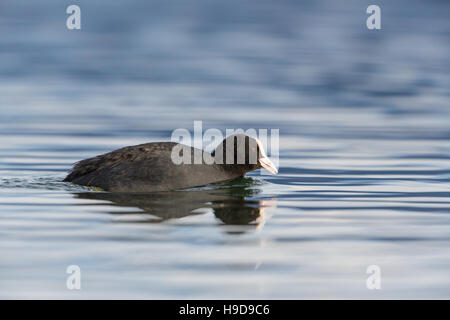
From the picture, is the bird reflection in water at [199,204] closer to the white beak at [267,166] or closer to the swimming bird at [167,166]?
the swimming bird at [167,166]

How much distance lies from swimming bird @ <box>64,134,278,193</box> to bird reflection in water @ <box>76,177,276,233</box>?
16 centimetres

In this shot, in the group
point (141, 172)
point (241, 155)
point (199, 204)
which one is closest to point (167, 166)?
point (141, 172)

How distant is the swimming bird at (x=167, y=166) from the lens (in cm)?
1141

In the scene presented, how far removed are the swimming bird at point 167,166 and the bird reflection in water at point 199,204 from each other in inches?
6.4

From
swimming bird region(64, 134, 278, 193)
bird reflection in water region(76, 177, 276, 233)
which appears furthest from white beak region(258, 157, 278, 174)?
bird reflection in water region(76, 177, 276, 233)

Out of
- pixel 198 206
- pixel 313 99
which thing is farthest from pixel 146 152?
pixel 313 99

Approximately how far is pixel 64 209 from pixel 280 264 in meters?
3.10

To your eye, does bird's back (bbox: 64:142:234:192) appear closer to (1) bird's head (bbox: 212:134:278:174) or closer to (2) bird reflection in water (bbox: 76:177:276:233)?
(2) bird reflection in water (bbox: 76:177:276:233)

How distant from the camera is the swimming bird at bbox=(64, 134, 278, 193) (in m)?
11.4

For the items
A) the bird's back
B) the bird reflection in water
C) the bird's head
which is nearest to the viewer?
the bird reflection in water

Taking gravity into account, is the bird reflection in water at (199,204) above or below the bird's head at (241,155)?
below

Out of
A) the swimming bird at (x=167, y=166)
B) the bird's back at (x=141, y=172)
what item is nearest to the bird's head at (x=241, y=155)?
the swimming bird at (x=167, y=166)

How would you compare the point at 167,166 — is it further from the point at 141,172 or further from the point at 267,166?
the point at 267,166

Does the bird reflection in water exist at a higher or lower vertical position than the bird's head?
lower
